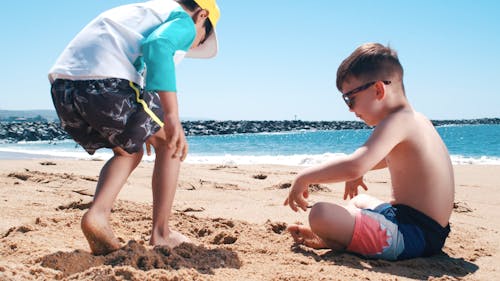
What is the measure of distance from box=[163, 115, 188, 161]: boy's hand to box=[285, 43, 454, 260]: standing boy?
20.6 inches

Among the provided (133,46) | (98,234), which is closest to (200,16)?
(133,46)

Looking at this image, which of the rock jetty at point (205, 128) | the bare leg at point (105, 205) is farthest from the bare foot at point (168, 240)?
the rock jetty at point (205, 128)

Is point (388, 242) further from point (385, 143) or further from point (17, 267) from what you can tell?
point (17, 267)

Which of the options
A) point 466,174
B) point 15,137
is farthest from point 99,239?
point 15,137

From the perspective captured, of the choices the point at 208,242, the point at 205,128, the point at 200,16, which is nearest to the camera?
the point at 200,16

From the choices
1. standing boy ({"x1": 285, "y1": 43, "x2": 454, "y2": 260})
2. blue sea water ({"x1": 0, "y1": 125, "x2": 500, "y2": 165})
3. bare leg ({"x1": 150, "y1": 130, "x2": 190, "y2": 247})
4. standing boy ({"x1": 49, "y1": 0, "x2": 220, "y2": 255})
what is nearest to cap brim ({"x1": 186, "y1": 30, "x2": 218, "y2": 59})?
standing boy ({"x1": 49, "y1": 0, "x2": 220, "y2": 255})

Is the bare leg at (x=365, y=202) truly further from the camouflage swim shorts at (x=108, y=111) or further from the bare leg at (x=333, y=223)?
the camouflage swim shorts at (x=108, y=111)

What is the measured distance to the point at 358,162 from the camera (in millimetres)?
1959

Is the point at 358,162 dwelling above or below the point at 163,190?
above

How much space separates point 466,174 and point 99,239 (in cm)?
528

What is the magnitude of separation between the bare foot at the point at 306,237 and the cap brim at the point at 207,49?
1.02 metres

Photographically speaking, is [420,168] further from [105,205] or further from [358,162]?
[105,205]

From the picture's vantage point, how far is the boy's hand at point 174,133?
1934 millimetres

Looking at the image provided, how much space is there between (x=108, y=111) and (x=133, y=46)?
31 cm
